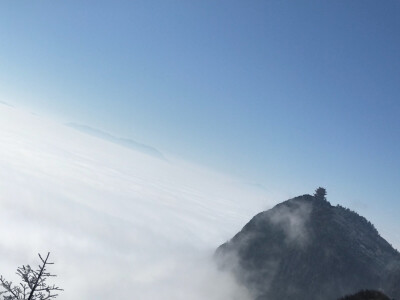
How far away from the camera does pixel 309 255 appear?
132 metres

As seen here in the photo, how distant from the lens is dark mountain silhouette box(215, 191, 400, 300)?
123250 mm

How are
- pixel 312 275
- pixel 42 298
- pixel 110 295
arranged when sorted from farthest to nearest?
pixel 110 295 → pixel 312 275 → pixel 42 298

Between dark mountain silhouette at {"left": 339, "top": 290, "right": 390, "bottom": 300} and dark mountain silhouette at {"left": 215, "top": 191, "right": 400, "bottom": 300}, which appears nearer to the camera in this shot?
dark mountain silhouette at {"left": 339, "top": 290, "right": 390, "bottom": 300}

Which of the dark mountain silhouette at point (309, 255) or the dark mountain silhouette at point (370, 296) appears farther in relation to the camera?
the dark mountain silhouette at point (309, 255)

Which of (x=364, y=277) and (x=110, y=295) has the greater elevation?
(x=364, y=277)

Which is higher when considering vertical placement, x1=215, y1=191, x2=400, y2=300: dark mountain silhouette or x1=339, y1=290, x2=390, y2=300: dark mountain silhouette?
x1=215, y1=191, x2=400, y2=300: dark mountain silhouette

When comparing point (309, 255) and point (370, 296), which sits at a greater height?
point (309, 255)

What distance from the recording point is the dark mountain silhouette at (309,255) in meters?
123

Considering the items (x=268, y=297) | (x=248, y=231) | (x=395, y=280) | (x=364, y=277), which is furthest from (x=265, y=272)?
(x=395, y=280)

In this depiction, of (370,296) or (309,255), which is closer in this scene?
(370,296)

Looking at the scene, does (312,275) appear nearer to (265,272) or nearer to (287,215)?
(265,272)

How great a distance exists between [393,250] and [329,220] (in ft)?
105

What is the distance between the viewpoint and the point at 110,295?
199m

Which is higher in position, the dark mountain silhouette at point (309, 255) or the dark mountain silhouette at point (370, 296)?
the dark mountain silhouette at point (309, 255)
